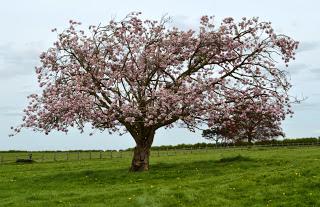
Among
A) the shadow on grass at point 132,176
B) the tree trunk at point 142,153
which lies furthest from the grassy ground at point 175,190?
the tree trunk at point 142,153

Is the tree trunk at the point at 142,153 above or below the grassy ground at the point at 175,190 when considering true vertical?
above

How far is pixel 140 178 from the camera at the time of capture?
30328 mm

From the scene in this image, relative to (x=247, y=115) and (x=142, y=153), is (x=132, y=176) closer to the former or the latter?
(x=142, y=153)

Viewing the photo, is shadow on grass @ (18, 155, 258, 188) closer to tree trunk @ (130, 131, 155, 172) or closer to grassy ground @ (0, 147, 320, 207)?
grassy ground @ (0, 147, 320, 207)

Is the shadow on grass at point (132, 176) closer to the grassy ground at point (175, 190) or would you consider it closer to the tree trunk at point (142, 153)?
the grassy ground at point (175, 190)

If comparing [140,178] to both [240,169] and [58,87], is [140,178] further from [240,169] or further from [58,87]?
→ [58,87]

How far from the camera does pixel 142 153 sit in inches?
1368

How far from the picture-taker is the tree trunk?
34531 mm

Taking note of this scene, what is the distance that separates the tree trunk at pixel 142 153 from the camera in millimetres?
34531

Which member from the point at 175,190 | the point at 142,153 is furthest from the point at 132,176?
the point at 175,190

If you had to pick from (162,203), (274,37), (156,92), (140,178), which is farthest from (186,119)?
(162,203)

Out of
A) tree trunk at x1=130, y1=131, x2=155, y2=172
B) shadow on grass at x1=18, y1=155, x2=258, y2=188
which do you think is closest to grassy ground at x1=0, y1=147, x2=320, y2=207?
shadow on grass at x1=18, y1=155, x2=258, y2=188

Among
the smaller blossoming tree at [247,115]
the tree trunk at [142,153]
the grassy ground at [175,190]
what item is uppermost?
the smaller blossoming tree at [247,115]

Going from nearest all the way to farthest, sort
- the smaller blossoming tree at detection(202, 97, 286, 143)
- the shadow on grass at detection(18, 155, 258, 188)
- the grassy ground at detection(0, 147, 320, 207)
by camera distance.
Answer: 1. the grassy ground at detection(0, 147, 320, 207)
2. the shadow on grass at detection(18, 155, 258, 188)
3. the smaller blossoming tree at detection(202, 97, 286, 143)
